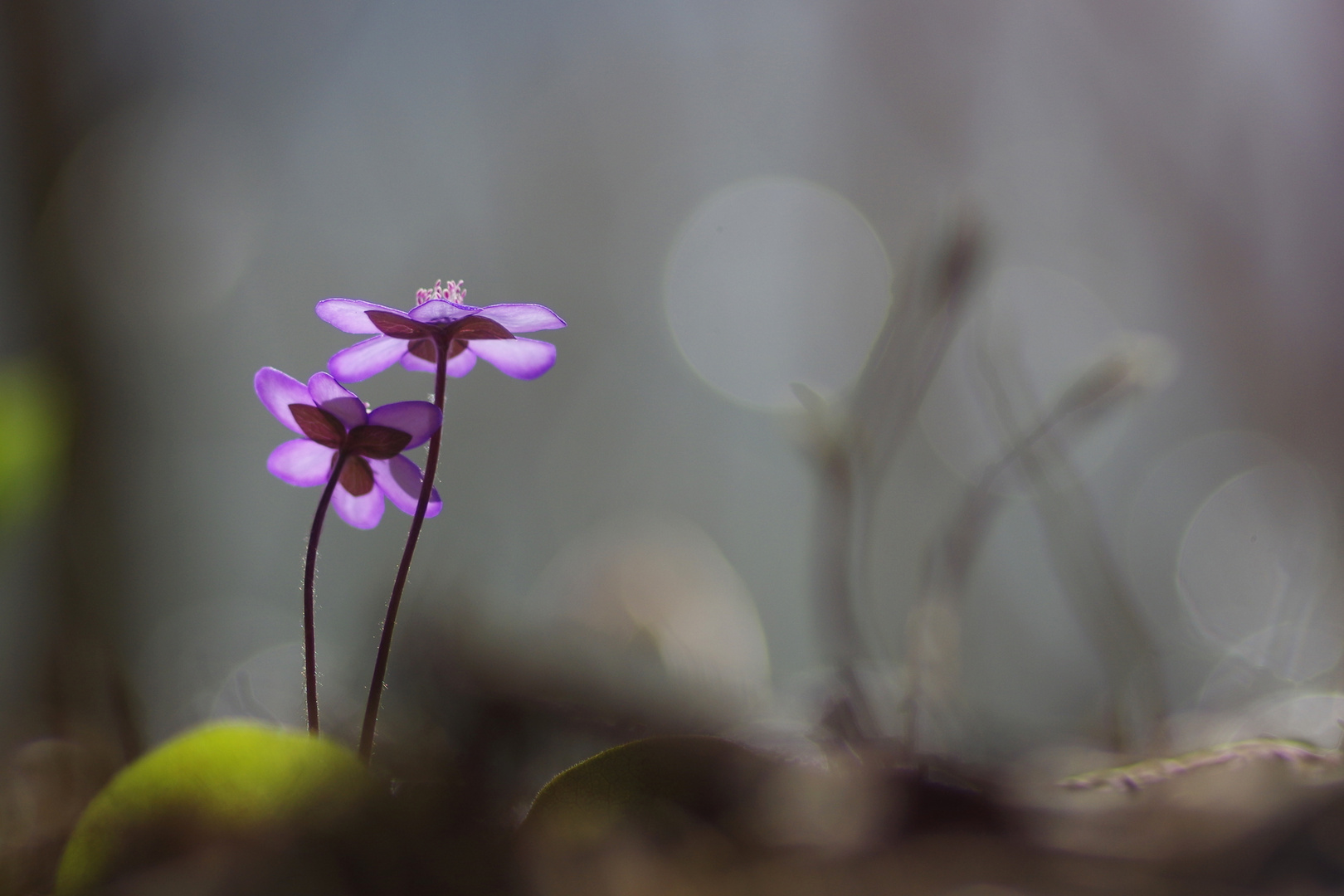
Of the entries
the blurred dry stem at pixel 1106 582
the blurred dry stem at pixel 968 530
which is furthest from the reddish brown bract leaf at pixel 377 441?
the blurred dry stem at pixel 1106 582

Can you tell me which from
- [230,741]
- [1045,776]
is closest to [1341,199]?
[1045,776]

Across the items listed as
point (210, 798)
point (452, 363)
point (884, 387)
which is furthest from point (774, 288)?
point (210, 798)

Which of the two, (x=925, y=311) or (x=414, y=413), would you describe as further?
(x=925, y=311)

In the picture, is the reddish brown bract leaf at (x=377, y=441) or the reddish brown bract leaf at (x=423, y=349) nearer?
the reddish brown bract leaf at (x=377, y=441)

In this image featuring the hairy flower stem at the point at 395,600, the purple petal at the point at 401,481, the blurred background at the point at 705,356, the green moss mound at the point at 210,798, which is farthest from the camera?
the blurred background at the point at 705,356

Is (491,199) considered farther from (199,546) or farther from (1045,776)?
(1045,776)

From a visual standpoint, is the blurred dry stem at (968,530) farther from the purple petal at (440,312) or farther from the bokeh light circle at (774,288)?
the bokeh light circle at (774,288)

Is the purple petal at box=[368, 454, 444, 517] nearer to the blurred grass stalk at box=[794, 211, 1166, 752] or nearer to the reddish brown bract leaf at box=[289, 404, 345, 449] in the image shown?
the reddish brown bract leaf at box=[289, 404, 345, 449]
